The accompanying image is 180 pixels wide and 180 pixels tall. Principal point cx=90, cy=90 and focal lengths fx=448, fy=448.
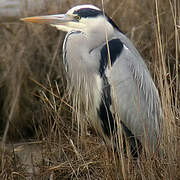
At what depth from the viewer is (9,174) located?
202 centimetres

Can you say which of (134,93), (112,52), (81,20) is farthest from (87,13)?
(134,93)

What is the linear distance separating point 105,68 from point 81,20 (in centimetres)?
24

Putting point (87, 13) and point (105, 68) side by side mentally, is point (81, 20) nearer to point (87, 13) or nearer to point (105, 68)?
point (87, 13)

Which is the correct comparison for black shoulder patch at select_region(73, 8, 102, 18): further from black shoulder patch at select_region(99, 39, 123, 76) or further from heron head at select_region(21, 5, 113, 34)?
black shoulder patch at select_region(99, 39, 123, 76)

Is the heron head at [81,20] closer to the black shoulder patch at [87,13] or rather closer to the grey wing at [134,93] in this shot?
the black shoulder patch at [87,13]

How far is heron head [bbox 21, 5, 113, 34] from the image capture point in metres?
2.01

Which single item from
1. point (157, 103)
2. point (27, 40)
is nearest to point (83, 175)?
point (157, 103)

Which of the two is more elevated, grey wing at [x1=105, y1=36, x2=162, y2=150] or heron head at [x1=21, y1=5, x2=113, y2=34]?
heron head at [x1=21, y1=5, x2=113, y2=34]

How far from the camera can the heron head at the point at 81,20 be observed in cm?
201

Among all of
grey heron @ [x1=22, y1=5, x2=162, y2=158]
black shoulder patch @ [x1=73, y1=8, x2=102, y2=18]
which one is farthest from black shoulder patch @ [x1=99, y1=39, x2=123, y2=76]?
black shoulder patch @ [x1=73, y1=8, x2=102, y2=18]

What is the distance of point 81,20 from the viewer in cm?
202

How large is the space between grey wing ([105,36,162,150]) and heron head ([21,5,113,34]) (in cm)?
16

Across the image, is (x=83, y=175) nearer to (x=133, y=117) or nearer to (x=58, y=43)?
(x=133, y=117)

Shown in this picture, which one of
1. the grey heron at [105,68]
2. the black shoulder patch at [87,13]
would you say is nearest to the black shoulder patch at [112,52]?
the grey heron at [105,68]
